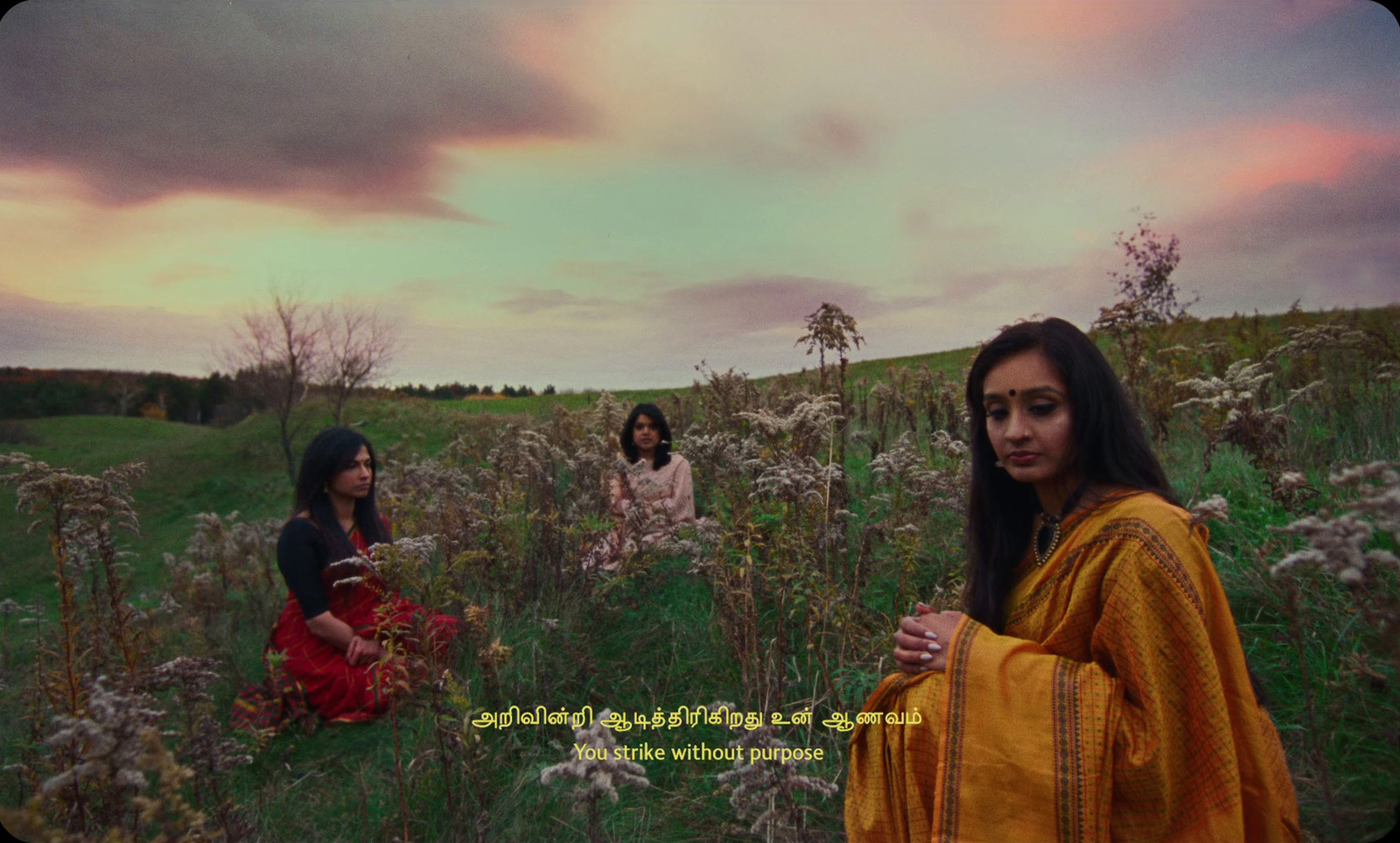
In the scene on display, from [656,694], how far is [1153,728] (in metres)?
2.45

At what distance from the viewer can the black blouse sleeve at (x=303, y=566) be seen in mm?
4258

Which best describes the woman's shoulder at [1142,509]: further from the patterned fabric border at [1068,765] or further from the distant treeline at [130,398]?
the distant treeline at [130,398]

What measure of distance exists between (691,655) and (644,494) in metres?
1.37

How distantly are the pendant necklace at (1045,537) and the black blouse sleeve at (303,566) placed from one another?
12.7 feet

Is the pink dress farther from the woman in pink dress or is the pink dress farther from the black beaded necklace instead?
the black beaded necklace

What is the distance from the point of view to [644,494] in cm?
496

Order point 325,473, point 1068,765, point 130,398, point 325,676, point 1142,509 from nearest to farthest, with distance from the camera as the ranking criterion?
point 1068,765, point 1142,509, point 325,676, point 325,473, point 130,398

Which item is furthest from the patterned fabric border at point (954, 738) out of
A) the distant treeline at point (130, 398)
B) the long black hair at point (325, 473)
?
the distant treeline at point (130, 398)

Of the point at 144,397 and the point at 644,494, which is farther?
the point at 144,397

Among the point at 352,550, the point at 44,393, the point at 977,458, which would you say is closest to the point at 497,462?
the point at 352,550

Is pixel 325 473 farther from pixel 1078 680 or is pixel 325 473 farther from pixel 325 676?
pixel 1078 680

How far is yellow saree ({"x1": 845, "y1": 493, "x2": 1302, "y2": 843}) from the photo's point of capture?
173 centimetres

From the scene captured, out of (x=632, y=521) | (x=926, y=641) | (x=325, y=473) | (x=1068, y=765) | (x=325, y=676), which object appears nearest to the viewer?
Result: (x=1068, y=765)

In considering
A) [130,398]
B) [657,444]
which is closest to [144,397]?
[130,398]
